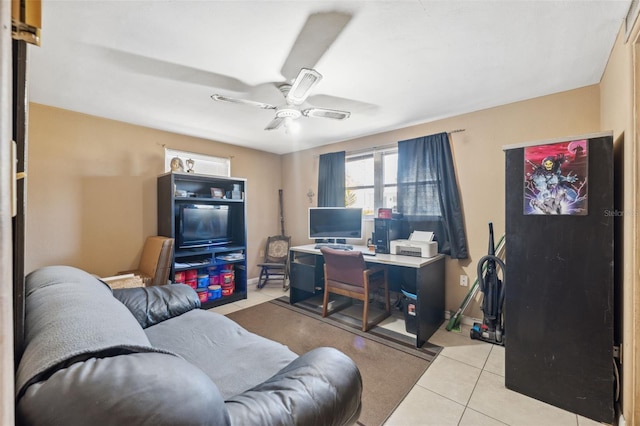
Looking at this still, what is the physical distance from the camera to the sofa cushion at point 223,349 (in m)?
1.29

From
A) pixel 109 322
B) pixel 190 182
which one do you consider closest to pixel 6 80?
pixel 109 322

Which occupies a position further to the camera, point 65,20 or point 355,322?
point 355,322

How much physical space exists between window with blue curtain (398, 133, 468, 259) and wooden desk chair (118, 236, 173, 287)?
9.32 feet

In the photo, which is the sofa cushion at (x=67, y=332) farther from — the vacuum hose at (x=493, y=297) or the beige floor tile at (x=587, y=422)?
the vacuum hose at (x=493, y=297)

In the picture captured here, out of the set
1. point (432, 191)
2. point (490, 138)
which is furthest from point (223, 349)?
point (490, 138)

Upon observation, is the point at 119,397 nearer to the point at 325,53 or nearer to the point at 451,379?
the point at 325,53

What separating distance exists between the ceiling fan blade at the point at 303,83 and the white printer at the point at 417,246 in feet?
6.14

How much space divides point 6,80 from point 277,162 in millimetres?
4685

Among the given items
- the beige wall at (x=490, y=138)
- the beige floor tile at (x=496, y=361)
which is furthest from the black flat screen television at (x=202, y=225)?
the beige floor tile at (x=496, y=361)

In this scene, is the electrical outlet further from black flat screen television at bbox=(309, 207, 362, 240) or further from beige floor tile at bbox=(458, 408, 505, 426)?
beige floor tile at bbox=(458, 408, 505, 426)

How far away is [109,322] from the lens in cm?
87

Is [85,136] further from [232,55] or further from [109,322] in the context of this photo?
[109,322]

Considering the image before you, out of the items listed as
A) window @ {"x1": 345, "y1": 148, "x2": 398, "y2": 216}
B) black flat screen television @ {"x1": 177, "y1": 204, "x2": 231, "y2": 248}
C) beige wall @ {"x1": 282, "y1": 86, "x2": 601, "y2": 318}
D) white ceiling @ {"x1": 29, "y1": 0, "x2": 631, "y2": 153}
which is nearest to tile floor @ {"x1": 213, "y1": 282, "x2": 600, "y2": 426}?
beige wall @ {"x1": 282, "y1": 86, "x2": 601, "y2": 318}

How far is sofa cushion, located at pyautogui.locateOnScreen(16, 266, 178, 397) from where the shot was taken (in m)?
0.64
